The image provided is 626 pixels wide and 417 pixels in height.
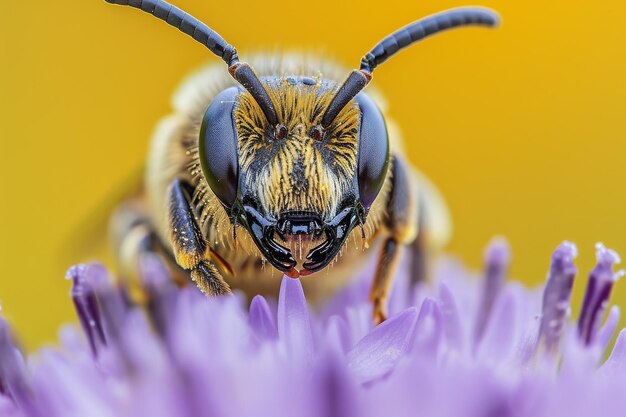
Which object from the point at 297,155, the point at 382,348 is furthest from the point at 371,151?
the point at 382,348

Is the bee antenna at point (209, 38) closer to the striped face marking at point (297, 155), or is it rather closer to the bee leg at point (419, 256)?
the striped face marking at point (297, 155)

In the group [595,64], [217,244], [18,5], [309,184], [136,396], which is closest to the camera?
[136,396]

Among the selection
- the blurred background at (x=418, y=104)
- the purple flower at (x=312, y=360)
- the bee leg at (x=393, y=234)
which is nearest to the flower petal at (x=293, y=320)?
the purple flower at (x=312, y=360)

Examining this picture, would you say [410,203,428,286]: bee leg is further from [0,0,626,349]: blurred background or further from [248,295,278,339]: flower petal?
[0,0,626,349]: blurred background

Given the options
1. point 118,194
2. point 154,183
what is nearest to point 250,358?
point 154,183

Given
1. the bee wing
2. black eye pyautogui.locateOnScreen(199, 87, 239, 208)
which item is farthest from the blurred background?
black eye pyautogui.locateOnScreen(199, 87, 239, 208)

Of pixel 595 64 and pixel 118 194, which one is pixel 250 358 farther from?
pixel 595 64

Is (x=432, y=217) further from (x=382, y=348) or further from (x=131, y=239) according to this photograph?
(x=382, y=348)
